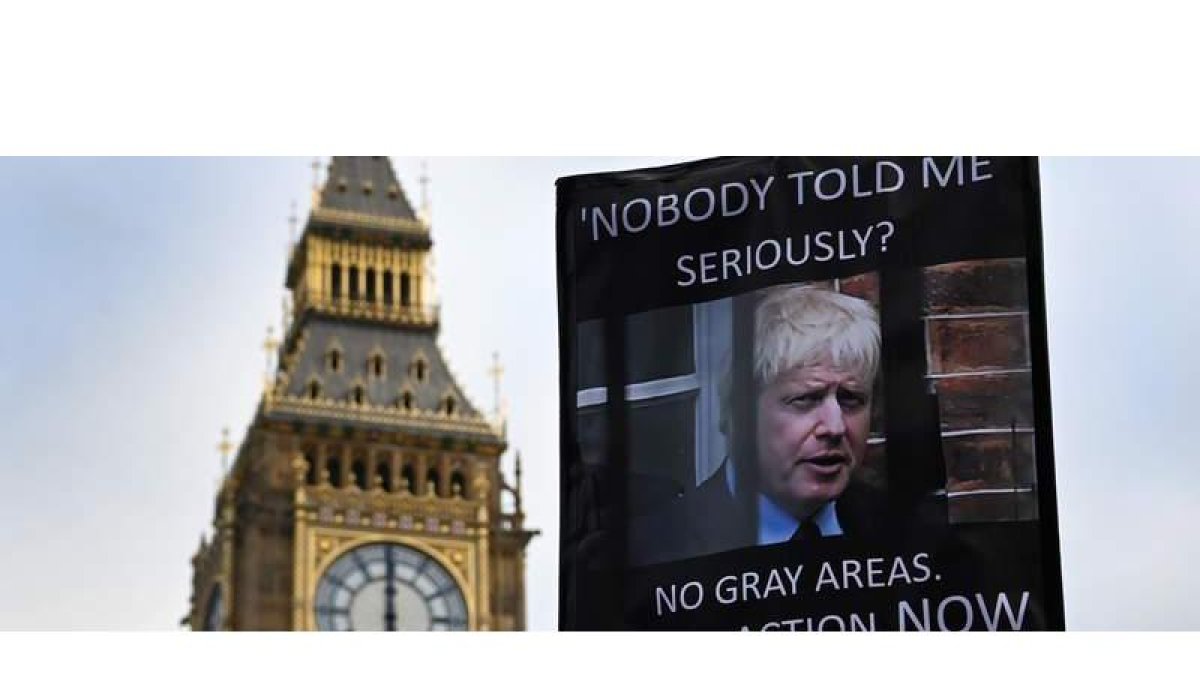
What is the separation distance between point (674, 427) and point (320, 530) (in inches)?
2611

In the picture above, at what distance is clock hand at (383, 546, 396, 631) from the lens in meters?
93.4

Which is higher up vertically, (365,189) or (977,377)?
(365,189)

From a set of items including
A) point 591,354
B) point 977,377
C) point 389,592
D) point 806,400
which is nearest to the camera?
point 977,377

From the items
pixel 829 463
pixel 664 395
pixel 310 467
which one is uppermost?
pixel 310 467

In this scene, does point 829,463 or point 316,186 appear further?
point 316,186

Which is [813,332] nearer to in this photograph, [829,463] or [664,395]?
[829,463]

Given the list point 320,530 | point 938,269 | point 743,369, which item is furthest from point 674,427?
point 320,530

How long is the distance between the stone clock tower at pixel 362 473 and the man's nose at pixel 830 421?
63.2m

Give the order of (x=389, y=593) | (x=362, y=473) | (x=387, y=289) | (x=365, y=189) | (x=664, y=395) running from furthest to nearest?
(x=365, y=189) → (x=387, y=289) → (x=362, y=473) → (x=389, y=593) → (x=664, y=395)

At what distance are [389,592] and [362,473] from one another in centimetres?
504

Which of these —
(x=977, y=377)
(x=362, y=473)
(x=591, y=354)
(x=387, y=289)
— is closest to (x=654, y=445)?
(x=591, y=354)

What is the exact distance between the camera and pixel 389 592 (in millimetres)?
94500

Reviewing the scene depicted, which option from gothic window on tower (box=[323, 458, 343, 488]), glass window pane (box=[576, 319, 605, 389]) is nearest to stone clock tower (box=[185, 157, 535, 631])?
gothic window on tower (box=[323, 458, 343, 488])

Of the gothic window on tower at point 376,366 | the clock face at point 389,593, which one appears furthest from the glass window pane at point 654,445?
the gothic window on tower at point 376,366
